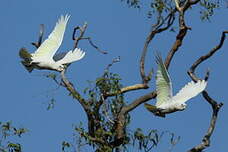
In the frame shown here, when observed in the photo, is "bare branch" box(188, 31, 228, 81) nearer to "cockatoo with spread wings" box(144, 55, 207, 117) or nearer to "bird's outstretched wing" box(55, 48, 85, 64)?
"cockatoo with spread wings" box(144, 55, 207, 117)

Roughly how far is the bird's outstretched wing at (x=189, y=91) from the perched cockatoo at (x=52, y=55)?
2.05m

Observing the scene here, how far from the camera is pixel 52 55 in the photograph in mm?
18344

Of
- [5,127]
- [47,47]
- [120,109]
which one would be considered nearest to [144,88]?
[120,109]

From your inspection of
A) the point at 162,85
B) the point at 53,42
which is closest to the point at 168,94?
the point at 162,85

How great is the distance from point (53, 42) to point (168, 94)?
2640mm

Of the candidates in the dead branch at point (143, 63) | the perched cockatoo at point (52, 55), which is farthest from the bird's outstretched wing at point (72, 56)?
the dead branch at point (143, 63)

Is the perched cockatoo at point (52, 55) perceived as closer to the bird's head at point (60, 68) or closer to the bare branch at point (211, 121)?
the bird's head at point (60, 68)

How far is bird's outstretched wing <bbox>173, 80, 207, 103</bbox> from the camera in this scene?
54.4ft

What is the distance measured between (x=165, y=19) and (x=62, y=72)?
2339 mm

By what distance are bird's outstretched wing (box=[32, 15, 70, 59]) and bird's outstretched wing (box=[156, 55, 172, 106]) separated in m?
2.36

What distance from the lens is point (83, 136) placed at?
680 inches

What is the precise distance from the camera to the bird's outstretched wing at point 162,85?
16.5 metres

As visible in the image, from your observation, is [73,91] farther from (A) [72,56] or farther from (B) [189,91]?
(B) [189,91]

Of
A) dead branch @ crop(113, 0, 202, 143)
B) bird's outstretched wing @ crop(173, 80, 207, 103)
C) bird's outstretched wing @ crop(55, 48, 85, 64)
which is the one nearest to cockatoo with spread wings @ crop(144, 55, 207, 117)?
bird's outstretched wing @ crop(173, 80, 207, 103)
